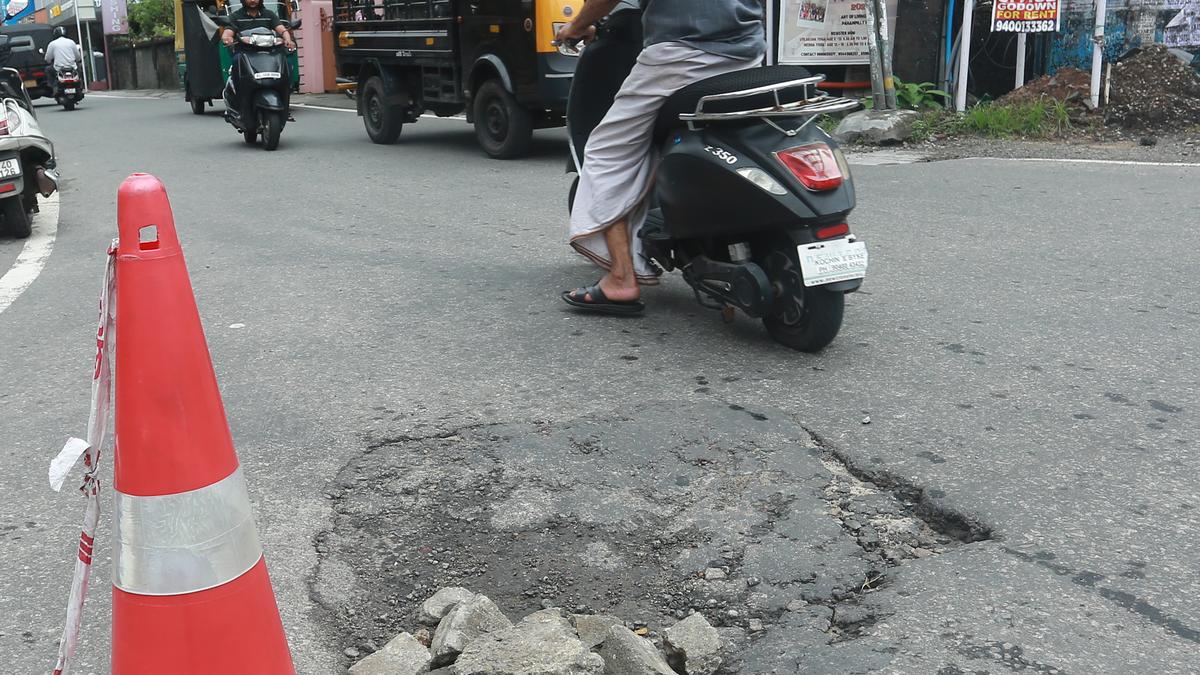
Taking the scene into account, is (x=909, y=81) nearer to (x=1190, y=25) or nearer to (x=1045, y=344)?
(x=1190, y=25)

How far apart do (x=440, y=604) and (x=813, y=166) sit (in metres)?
2.27

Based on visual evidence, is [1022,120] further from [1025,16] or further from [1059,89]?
[1025,16]

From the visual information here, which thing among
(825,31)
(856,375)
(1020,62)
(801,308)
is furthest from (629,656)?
(825,31)

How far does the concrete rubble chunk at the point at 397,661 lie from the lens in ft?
7.68

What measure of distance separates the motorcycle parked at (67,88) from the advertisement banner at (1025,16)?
69.1 ft

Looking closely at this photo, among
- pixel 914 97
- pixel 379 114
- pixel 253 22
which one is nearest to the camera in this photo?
pixel 914 97

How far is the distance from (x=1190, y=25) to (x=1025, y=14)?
1582mm

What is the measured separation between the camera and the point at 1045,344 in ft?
14.6

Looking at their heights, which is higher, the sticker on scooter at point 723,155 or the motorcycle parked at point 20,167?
the sticker on scooter at point 723,155

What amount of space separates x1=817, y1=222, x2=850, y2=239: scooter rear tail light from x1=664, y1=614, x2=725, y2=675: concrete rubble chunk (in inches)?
79.9

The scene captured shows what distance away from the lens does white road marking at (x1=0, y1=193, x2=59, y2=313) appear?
617cm

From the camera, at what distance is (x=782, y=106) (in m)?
4.12

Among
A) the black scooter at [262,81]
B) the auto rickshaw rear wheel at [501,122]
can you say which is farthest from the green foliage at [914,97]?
the black scooter at [262,81]

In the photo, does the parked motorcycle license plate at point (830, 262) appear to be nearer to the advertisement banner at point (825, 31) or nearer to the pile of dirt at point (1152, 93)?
the pile of dirt at point (1152, 93)
